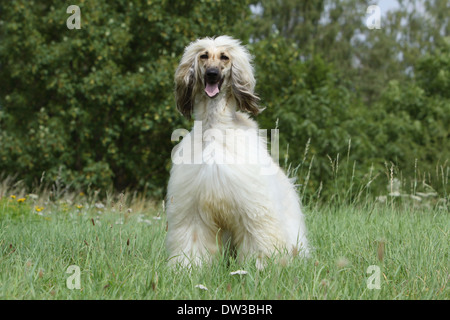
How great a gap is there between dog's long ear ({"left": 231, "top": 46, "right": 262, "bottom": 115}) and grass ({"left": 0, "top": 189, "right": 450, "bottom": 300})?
1078 mm

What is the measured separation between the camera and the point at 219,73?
3.56 m

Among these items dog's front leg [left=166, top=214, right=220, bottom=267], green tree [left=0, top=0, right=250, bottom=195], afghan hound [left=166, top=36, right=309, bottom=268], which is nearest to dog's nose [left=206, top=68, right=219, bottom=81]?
afghan hound [left=166, top=36, right=309, bottom=268]

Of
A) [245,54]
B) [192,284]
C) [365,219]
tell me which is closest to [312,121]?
[365,219]

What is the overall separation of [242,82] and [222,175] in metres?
0.72

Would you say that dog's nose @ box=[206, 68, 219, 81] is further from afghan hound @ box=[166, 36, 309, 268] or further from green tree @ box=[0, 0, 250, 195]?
green tree @ box=[0, 0, 250, 195]

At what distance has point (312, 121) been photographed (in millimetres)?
12094

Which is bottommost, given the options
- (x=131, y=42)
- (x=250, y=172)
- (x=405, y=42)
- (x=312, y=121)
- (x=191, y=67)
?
(x=250, y=172)

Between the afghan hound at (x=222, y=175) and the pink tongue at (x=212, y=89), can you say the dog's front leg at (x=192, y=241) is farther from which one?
the pink tongue at (x=212, y=89)

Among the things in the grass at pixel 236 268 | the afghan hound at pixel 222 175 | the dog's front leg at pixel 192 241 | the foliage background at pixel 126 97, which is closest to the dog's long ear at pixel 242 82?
the afghan hound at pixel 222 175

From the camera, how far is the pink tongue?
3.54m

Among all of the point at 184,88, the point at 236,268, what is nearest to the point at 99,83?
the point at 184,88

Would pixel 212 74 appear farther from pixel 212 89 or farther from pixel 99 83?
pixel 99 83
